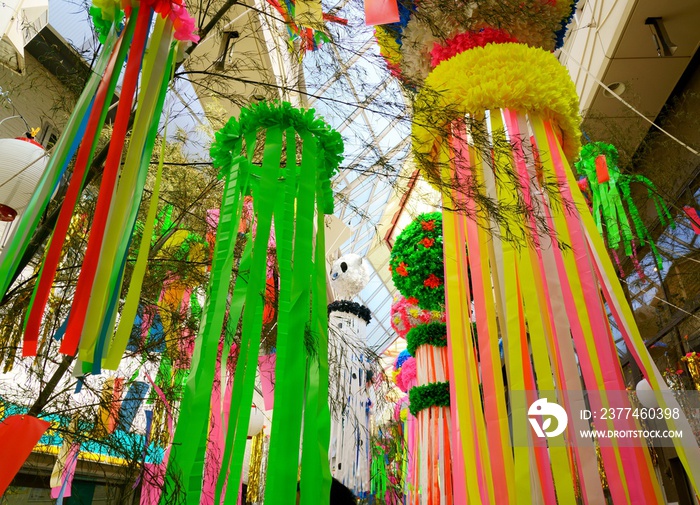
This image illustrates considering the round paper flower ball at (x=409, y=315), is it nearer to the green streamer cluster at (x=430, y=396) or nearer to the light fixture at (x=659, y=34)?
the green streamer cluster at (x=430, y=396)

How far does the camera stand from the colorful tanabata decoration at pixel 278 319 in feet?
2.71

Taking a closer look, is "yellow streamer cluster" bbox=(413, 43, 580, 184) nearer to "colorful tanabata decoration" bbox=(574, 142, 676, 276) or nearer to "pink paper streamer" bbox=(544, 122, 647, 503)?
"pink paper streamer" bbox=(544, 122, 647, 503)

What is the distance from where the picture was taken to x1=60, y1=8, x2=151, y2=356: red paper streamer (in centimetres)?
70

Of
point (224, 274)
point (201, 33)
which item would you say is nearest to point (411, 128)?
point (201, 33)

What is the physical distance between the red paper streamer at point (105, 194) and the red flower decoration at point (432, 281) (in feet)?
7.88

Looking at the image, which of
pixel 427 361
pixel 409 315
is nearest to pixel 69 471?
pixel 427 361

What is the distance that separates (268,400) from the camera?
3.17m

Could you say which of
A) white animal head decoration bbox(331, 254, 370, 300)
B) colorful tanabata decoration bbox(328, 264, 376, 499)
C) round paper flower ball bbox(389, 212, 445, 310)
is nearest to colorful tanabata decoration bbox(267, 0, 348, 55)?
round paper flower ball bbox(389, 212, 445, 310)

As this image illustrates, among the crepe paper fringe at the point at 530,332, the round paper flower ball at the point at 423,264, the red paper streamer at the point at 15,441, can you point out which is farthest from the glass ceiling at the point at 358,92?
the round paper flower ball at the point at 423,264

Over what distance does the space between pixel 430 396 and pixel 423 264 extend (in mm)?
821

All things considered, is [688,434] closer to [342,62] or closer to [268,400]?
[342,62]

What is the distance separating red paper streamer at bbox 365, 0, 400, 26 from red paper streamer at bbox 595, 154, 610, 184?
1972 mm

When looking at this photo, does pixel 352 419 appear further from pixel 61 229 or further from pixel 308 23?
pixel 61 229

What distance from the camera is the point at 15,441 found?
0.75 meters
